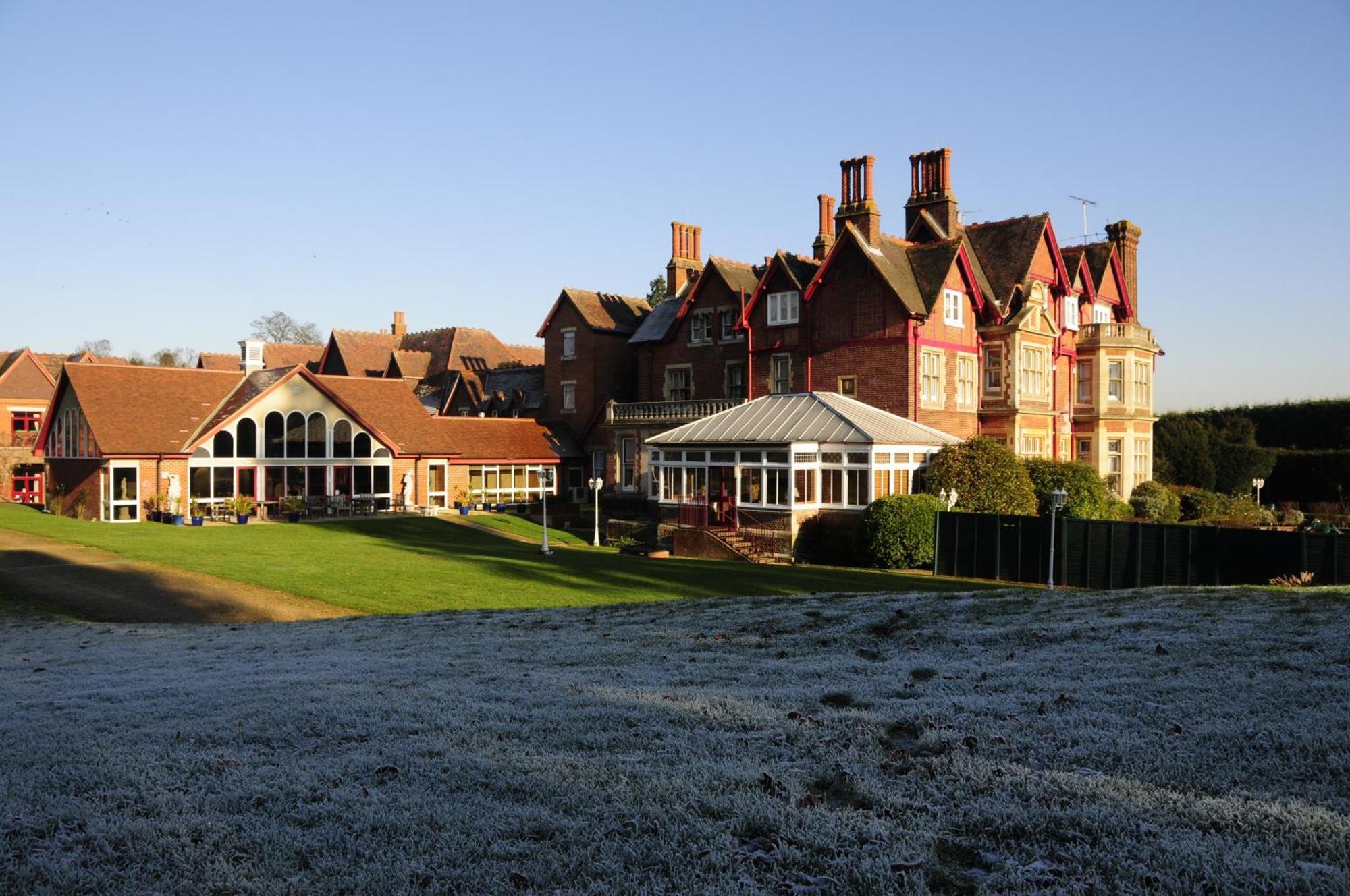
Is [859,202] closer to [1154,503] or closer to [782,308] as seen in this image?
[782,308]

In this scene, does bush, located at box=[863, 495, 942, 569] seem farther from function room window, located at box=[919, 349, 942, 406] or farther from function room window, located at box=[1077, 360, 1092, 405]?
function room window, located at box=[1077, 360, 1092, 405]

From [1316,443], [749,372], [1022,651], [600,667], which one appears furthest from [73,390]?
[1316,443]

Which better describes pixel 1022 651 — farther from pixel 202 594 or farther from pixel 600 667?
pixel 202 594

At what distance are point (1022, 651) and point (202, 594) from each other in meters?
17.9

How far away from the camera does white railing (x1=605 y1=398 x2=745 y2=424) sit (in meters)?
42.2

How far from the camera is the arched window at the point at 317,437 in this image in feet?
137

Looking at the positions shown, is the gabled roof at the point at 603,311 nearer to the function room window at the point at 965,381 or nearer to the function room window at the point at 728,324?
the function room window at the point at 728,324

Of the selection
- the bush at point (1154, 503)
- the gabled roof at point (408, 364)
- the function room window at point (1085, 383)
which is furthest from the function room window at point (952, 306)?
the gabled roof at point (408, 364)

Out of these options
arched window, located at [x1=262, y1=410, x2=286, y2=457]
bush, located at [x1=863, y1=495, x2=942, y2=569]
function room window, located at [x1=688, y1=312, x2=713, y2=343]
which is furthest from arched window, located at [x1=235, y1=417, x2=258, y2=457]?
bush, located at [x1=863, y1=495, x2=942, y2=569]

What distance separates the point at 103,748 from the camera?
7664 millimetres

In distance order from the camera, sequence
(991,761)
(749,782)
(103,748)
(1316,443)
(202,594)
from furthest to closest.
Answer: (1316,443) < (202,594) < (103,748) < (991,761) < (749,782)

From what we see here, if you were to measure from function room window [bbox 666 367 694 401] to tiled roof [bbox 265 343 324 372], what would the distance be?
3163cm

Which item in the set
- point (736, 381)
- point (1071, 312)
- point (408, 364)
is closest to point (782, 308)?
point (736, 381)

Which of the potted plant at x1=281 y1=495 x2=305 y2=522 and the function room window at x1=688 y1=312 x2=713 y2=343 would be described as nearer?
the potted plant at x1=281 y1=495 x2=305 y2=522
